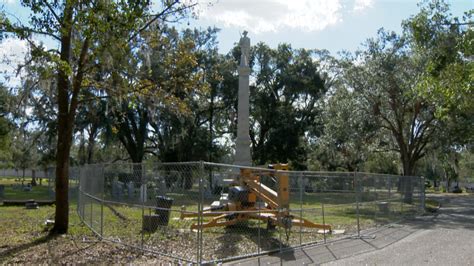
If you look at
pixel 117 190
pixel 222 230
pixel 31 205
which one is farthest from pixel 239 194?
pixel 31 205

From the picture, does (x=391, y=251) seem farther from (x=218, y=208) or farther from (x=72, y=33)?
(x=72, y=33)

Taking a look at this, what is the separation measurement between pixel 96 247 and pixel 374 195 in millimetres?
9731

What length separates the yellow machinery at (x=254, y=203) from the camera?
41.2ft

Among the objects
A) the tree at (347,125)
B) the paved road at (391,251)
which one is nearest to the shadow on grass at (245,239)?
the paved road at (391,251)

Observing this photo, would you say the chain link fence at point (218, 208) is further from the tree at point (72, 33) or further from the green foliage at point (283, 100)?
the green foliage at point (283, 100)

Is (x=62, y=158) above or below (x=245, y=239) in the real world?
above

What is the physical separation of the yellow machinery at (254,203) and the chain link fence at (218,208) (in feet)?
0.09

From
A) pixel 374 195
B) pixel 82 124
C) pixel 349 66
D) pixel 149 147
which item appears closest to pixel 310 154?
pixel 149 147

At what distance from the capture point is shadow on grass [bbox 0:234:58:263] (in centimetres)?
998

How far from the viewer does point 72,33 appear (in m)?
12.1

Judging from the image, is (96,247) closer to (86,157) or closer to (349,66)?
(349,66)

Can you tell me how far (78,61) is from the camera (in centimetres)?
1238

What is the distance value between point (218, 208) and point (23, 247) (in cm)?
553

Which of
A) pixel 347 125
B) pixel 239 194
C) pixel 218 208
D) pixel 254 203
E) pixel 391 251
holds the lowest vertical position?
pixel 391 251
